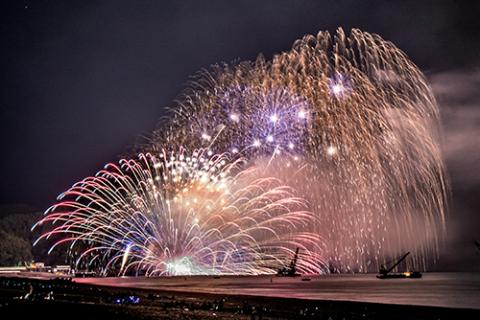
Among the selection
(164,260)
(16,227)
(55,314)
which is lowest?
(55,314)

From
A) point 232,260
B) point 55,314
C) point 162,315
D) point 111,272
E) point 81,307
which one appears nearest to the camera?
point 55,314

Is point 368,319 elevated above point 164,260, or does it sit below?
below

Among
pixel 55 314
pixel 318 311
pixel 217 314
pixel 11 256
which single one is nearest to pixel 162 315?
pixel 217 314

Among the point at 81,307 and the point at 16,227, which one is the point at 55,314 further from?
the point at 16,227

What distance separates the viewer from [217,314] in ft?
108

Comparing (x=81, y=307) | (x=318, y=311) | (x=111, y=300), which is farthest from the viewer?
(x=111, y=300)

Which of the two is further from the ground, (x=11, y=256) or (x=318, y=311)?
(x=11, y=256)

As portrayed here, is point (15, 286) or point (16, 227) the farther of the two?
point (16, 227)

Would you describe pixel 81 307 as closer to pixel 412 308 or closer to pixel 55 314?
pixel 55 314

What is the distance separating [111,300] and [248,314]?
1365 cm

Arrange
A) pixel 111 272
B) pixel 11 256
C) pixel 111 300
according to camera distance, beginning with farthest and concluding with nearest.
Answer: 1. pixel 11 256
2. pixel 111 272
3. pixel 111 300

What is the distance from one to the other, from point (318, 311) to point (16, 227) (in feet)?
457

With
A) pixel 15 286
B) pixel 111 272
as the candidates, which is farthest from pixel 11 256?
pixel 15 286

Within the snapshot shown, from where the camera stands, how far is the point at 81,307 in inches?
1375
